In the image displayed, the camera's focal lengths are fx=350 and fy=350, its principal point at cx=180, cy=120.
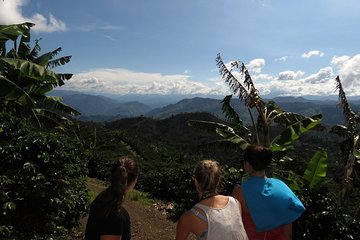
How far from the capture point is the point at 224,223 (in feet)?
9.67

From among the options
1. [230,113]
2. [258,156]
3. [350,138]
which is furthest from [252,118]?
[258,156]

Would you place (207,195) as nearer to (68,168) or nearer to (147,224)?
(68,168)

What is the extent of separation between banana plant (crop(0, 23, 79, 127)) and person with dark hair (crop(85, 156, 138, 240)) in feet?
24.7

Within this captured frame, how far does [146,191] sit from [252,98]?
7105 millimetres

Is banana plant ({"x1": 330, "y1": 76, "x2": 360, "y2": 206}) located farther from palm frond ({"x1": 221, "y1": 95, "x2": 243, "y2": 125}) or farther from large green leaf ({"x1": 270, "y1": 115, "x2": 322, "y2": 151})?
palm frond ({"x1": 221, "y1": 95, "x2": 243, "y2": 125})

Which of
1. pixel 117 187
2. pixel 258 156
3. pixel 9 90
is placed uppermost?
pixel 9 90

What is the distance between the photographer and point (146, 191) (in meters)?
16.0

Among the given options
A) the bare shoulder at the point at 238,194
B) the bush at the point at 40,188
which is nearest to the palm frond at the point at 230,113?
the bush at the point at 40,188

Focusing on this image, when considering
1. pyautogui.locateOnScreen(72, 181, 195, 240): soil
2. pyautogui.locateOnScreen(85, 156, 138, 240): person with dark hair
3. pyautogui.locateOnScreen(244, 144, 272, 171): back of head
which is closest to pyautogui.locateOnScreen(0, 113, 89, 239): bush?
pyautogui.locateOnScreen(72, 181, 195, 240): soil

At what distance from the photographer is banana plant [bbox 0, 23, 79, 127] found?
31.1ft

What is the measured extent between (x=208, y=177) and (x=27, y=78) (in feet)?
39.7

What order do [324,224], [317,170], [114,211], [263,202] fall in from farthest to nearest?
[317,170] < [324,224] < [263,202] < [114,211]

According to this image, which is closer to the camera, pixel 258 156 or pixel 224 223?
pixel 224 223

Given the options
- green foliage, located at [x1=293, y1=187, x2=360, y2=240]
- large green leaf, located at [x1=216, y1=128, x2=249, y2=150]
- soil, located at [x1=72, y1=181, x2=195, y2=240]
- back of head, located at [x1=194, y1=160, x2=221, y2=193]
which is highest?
back of head, located at [x1=194, y1=160, x2=221, y2=193]
